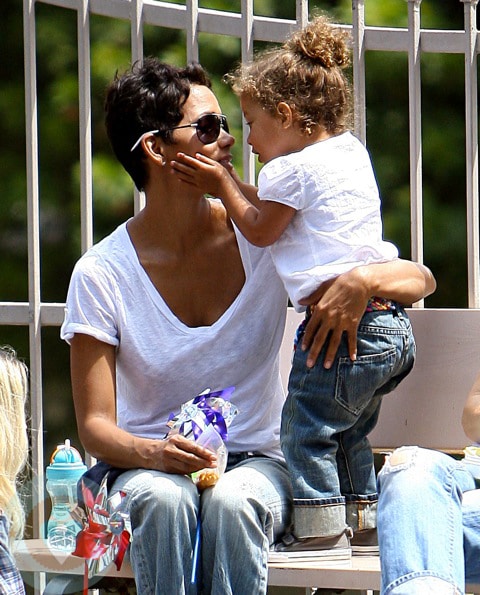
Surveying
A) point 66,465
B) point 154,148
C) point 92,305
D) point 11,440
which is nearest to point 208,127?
point 154,148

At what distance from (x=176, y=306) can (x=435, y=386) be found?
0.78m

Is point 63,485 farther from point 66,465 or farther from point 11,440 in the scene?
point 11,440

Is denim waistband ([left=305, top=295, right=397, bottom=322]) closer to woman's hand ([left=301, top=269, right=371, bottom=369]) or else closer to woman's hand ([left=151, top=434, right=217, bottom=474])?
woman's hand ([left=301, top=269, right=371, bottom=369])

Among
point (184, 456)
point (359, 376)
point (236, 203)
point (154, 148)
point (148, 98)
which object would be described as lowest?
point (184, 456)

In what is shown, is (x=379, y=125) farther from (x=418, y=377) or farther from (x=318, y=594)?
(x=318, y=594)

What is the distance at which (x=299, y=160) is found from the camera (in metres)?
2.75

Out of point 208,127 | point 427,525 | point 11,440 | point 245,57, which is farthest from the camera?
point 245,57

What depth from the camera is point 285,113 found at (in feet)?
9.23

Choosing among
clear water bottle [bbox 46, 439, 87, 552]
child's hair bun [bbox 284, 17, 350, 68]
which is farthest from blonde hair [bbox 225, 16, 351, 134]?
clear water bottle [bbox 46, 439, 87, 552]

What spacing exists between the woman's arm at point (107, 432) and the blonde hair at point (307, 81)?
726 millimetres

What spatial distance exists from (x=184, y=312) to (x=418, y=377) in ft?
2.36

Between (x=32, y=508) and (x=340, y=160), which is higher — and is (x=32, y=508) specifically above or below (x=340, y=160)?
below

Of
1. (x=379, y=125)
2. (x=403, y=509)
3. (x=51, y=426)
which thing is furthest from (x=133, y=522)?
(x=379, y=125)

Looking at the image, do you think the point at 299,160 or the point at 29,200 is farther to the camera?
the point at 29,200
